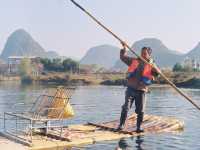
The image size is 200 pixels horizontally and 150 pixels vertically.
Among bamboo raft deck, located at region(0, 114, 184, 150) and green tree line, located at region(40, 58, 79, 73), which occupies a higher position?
green tree line, located at region(40, 58, 79, 73)

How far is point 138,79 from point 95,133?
98.5 inches

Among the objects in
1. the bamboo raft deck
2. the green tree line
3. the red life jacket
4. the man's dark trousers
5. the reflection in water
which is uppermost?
the green tree line

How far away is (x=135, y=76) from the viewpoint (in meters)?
18.2

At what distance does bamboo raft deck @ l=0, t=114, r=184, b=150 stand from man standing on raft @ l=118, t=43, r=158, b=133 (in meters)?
0.68

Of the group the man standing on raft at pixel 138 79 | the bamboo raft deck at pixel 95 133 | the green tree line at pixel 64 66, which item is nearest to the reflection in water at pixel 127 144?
the bamboo raft deck at pixel 95 133

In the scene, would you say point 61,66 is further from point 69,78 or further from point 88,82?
point 88,82

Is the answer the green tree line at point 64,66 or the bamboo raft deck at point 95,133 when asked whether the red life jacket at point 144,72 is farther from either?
the green tree line at point 64,66

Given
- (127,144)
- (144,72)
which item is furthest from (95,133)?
(144,72)

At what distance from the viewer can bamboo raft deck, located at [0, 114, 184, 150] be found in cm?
1565

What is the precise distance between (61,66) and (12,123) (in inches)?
5355

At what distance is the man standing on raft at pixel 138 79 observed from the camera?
17859 mm

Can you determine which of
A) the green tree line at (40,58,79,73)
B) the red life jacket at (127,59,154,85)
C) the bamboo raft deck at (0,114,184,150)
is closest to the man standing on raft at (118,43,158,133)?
the red life jacket at (127,59,154,85)

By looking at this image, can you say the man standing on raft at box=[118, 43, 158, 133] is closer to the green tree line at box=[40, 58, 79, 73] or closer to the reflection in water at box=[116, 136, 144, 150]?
the reflection in water at box=[116, 136, 144, 150]

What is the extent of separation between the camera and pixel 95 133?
59.0 feet
